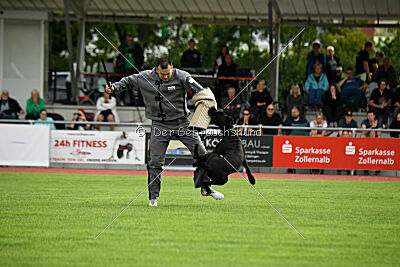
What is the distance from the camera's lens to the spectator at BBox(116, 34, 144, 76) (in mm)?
19894

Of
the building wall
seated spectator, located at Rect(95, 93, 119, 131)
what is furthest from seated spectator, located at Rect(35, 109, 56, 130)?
the building wall

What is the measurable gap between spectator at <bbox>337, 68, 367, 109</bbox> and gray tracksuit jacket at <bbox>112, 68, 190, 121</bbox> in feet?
43.3

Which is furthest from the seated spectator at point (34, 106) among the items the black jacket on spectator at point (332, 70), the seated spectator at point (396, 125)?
the seated spectator at point (396, 125)

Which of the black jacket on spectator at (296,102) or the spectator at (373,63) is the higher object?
the spectator at (373,63)

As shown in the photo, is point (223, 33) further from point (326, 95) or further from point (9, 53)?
point (326, 95)

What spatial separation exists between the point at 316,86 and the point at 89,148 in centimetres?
794

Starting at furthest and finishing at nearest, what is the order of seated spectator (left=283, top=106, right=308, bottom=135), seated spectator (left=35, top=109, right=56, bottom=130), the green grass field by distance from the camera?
seated spectator (left=283, top=106, right=308, bottom=135) < seated spectator (left=35, top=109, right=56, bottom=130) < the green grass field

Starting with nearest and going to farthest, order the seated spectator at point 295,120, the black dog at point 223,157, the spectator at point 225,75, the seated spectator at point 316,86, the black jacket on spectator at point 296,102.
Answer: the black dog at point 223,157, the seated spectator at point 295,120, the black jacket on spectator at point 296,102, the spectator at point 225,75, the seated spectator at point 316,86

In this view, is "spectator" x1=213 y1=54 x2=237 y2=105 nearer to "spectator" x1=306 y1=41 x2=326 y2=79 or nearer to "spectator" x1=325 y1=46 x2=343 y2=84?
"spectator" x1=306 y1=41 x2=326 y2=79

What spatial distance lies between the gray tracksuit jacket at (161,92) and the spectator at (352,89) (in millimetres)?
13185

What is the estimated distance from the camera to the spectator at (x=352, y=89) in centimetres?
2194

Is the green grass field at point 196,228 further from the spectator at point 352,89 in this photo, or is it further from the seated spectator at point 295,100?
the spectator at point 352,89

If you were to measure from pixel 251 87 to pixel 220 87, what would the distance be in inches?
63.8

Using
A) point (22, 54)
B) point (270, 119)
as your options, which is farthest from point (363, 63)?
point (22, 54)
